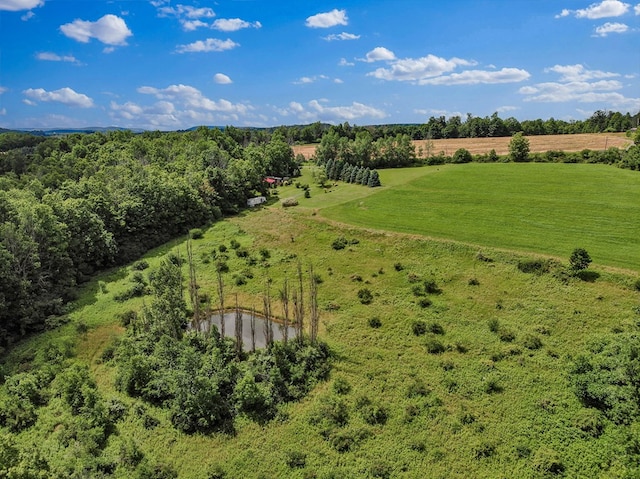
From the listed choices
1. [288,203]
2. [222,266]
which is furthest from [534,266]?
[288,203]

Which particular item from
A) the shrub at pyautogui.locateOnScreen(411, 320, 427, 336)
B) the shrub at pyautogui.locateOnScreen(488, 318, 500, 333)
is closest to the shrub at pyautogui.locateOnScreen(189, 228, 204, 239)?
the shrub at pyautogui.locateOnScreen(411, 320, 427, 336)

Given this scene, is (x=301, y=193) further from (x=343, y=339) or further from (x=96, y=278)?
(x=343, y=339)

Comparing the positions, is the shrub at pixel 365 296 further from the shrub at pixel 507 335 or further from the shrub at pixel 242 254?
the shrub at pixel 242 254

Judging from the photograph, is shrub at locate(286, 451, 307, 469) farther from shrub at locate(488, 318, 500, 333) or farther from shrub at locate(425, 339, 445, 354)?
shrub at locate(488, 318, 500, 333)

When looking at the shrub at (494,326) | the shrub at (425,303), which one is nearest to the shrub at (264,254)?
the shrub at (425,303)

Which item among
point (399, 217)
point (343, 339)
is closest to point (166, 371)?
point (343, 339)

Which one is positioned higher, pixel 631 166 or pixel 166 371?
pixel 631 166
